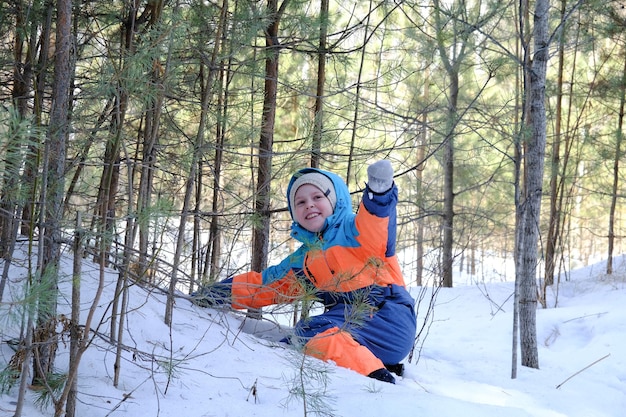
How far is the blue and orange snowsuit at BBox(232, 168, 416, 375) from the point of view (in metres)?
3.23

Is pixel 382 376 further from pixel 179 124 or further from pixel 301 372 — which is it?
pixel 179 124

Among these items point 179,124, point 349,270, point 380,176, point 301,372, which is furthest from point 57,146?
point 179,124

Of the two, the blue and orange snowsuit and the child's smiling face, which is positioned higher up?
the child's smiling face

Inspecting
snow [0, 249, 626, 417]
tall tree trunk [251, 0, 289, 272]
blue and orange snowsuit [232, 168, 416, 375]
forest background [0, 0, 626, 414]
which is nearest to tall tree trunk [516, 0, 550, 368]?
forest background [0, 0, 626, 414]

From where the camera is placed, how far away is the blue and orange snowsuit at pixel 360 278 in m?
3.23

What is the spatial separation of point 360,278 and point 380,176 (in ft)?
2.27

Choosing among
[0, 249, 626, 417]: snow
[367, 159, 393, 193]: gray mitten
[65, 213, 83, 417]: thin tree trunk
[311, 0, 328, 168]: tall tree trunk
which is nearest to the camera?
[65, 213, 83, 417]: thin tree trunk

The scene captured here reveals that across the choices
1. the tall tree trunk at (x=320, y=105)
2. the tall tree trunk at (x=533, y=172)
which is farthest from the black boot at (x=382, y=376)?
the tall tree trunk at (x=533, y=172)

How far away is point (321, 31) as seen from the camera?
13.6 feet

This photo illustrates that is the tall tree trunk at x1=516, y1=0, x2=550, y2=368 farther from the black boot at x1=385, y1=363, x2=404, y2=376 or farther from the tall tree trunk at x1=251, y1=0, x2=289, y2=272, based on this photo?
the tall tree trunk at x1=251, y1=0, x2=289, y2=272

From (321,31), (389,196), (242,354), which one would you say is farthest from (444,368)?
(321,31)

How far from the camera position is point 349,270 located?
3.19 meters

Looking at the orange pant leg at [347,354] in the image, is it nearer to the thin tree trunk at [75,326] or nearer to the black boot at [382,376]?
the black boot at [382,376]

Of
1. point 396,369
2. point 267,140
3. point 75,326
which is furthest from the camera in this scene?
point 267,140
